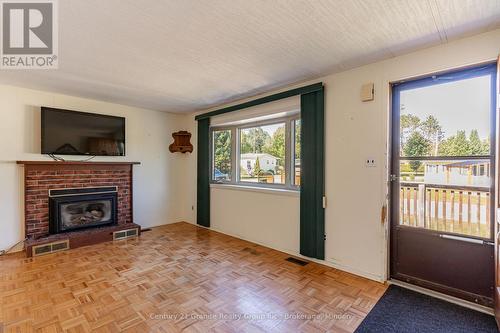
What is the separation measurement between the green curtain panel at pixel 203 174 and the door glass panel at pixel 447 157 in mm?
3212

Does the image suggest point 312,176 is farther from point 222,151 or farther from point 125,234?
point 125,234

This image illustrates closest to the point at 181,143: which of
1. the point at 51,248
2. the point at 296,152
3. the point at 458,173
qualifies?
the point at 296,152

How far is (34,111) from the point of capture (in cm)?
364

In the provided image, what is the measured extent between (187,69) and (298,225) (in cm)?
244

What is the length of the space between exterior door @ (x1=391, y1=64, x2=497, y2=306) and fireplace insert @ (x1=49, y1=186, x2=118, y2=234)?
4.30 meters

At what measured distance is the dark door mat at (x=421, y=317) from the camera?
1875 millimetres

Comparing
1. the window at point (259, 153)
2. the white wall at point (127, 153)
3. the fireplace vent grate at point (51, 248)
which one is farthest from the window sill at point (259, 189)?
the fireplace vent grate at point (51, 248)

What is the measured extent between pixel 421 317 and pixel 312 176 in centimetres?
170

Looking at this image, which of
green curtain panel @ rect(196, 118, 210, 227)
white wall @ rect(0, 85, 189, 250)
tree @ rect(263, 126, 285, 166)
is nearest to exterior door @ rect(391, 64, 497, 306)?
tree @ rect(263, 126, 285, 166)

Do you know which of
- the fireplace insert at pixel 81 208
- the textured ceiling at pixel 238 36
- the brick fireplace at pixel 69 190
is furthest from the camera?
the fireplace insert at pixel 81 208

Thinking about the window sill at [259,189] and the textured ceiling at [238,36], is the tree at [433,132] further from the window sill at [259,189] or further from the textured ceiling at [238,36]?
the window sill at [259,189]

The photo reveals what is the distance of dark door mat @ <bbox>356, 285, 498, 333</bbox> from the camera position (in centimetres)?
188

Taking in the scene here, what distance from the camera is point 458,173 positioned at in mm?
2275

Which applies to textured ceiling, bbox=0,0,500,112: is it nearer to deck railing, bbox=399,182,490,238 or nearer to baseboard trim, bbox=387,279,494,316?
deck railing, bbox=399,182,490,238
